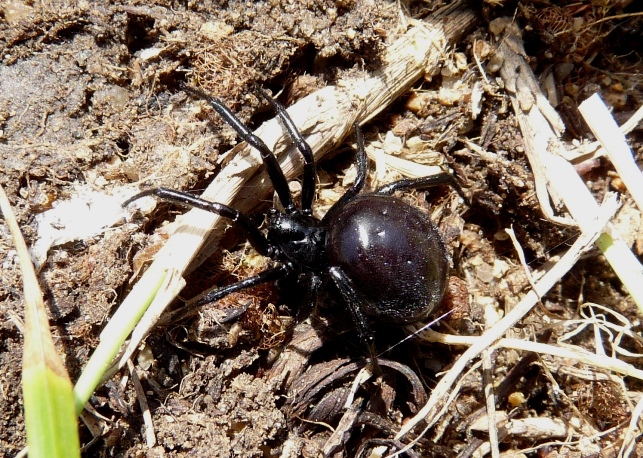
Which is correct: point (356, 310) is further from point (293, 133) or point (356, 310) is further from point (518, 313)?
point (293, 133)

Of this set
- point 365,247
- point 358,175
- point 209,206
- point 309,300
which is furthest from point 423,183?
point 209,206

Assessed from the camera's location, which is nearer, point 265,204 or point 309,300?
point 309,300

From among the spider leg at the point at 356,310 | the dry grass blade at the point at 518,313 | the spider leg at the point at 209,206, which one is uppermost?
the spider leg at the point at 209,206

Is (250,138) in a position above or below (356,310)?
above

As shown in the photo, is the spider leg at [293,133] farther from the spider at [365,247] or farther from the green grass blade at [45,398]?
the green grass blade at [45,398]

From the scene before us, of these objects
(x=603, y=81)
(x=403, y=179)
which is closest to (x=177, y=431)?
(x=403, y=179)

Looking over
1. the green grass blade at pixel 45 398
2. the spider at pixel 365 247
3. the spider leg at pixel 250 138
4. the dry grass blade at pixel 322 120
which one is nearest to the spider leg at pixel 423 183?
the spider at pixel 365 247
